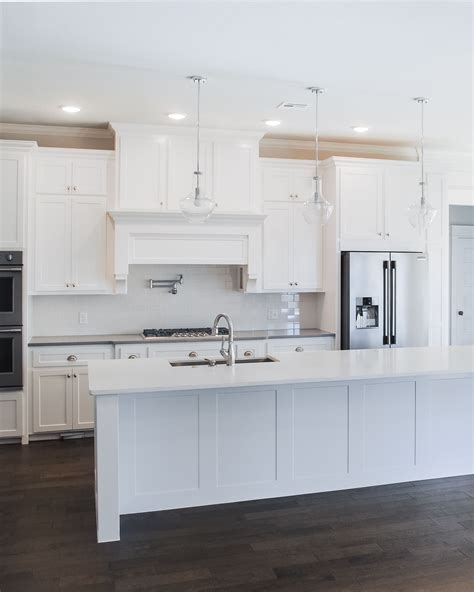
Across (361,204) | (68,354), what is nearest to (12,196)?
(68,354)

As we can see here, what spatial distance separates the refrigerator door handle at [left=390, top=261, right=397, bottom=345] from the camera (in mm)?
5590

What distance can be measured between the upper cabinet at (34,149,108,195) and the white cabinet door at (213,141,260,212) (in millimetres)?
1007

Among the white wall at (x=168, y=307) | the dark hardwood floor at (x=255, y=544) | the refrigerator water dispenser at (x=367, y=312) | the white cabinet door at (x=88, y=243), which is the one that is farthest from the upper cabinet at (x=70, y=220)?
the refrigerator water dispenser at (x=367, y=312)

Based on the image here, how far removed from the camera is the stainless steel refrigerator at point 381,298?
5527 millimetres

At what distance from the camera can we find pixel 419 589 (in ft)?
8.69

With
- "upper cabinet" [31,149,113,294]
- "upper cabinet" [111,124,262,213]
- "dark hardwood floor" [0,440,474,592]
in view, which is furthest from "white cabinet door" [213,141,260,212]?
"dark hardwood floor" [0,440,474,592]

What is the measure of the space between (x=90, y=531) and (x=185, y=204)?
6.74 ft

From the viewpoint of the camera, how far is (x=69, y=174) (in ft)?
17.1

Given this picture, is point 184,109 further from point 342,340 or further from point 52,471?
point 52,471

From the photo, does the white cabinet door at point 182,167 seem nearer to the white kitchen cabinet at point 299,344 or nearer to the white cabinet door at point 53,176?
the white cabinet door at point 53,176

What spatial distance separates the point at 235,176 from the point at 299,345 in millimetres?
1676

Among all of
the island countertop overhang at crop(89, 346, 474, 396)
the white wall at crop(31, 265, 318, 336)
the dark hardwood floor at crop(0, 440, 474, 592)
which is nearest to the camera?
the dark hardwood floor at crop(0, 440, 474, 592)

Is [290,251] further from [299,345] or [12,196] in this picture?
[12,196]

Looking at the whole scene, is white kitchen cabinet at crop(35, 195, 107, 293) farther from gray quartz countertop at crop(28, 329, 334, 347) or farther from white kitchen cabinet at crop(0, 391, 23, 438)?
white kitchen cabinet at crop(0, 391, 23, 438)
